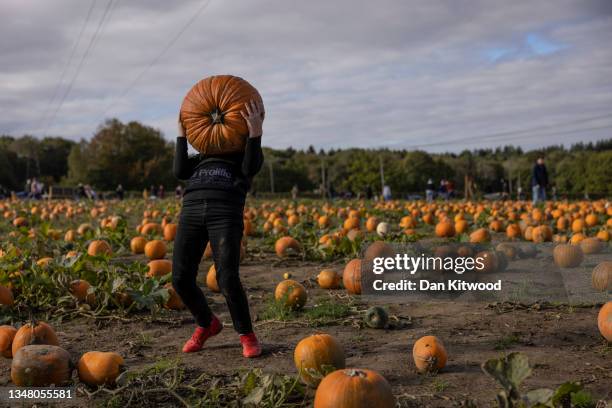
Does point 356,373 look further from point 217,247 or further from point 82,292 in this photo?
point 82,292

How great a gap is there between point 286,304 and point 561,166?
358 ft

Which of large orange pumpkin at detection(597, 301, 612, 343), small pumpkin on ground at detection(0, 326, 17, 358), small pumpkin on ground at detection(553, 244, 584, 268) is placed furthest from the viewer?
small pumpkin on ground at detection(553, 244, 584, 268)

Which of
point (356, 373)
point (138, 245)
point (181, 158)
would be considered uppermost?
point (181, 158)

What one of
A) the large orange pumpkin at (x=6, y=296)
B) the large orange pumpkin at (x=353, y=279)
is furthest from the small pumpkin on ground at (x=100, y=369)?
the large orange pumpkin at (x=353, y=279)

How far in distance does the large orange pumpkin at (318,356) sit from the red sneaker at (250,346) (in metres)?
0.49

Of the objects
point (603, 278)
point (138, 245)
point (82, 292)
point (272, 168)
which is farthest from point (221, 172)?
point (272, 168)

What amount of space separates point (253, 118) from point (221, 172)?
433mm

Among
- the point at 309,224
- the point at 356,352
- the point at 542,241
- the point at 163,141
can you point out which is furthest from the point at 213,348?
the point at 163,141

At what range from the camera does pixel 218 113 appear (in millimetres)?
4430

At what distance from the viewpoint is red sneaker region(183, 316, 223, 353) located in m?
4.55

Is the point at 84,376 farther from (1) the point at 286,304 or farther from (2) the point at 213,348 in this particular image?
(1) the point at 286,304

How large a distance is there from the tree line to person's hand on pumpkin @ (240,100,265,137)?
188 ft

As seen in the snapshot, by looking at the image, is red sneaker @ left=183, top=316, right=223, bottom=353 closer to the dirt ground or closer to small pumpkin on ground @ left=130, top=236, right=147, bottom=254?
the dirt ground

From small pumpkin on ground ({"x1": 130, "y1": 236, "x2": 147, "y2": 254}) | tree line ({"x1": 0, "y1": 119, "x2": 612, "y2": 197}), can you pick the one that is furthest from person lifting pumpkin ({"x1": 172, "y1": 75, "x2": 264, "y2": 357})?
tree line ({"x1": 0, "y1": 119, "x2": 612, "y2": 197})
